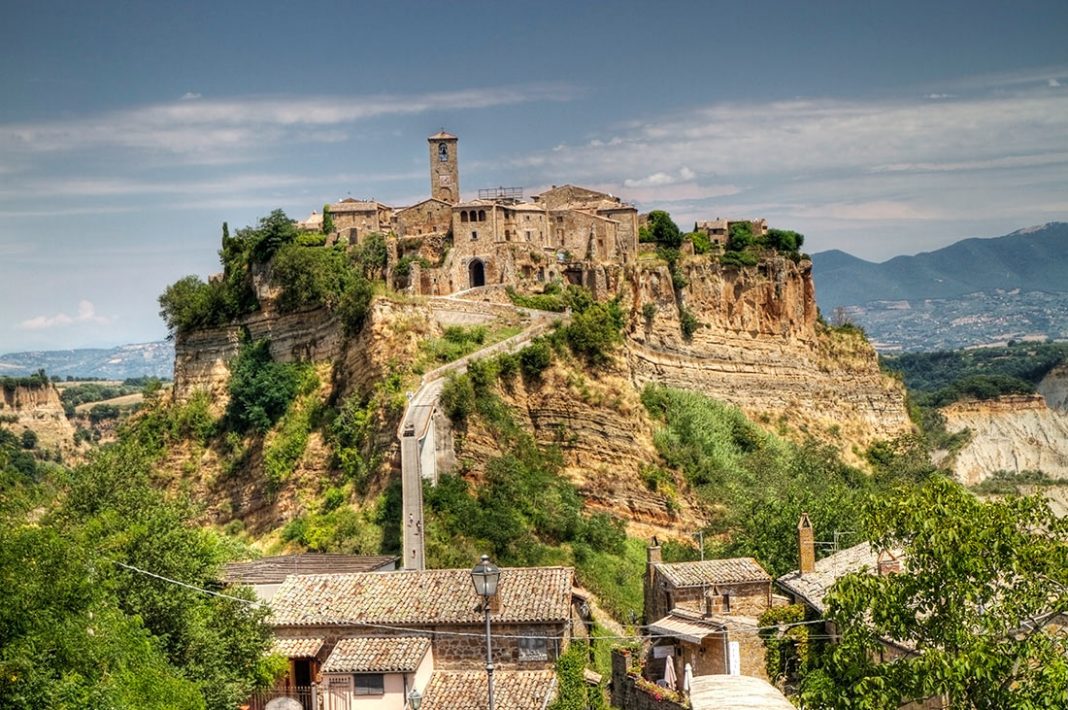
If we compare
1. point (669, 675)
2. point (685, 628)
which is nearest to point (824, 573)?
point (685, 628)

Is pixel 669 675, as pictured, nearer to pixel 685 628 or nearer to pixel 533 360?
pixel 685 628

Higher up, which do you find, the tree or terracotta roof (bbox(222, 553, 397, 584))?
the tree

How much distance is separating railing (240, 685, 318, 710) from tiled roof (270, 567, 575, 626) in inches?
64.6

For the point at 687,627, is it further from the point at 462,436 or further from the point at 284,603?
the point at 462,436

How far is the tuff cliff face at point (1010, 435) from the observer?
115750 millimetres

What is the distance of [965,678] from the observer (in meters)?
17.4

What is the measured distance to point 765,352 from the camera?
69188mm

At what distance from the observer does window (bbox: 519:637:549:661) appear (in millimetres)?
28000

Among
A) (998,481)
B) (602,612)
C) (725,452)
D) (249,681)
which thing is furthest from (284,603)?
(998,481)

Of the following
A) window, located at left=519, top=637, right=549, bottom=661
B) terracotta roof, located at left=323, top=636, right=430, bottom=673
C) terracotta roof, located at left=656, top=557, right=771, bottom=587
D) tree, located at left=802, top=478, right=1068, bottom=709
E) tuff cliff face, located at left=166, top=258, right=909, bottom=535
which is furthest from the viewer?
tuff cliff face, located at left=166, top=258, right=909, bottom=535

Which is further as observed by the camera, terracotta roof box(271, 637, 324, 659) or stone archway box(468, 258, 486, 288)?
stone archway box(468, 258, 486, 288)

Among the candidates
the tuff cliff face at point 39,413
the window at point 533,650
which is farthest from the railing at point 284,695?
the tuff cliff face at point 39,413

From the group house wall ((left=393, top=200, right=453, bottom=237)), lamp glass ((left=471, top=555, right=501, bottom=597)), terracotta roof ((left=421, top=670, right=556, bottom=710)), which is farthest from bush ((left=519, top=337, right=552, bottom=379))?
lamp glass ((left=471, top=555, right=501, bottom=597))

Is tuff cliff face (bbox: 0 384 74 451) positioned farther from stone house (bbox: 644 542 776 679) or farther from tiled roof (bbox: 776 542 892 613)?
tiled roof (bbox: 776 542 892 613)
